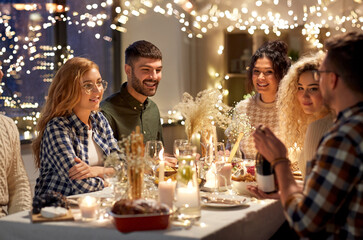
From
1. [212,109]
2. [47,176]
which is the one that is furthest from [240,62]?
[47,176]

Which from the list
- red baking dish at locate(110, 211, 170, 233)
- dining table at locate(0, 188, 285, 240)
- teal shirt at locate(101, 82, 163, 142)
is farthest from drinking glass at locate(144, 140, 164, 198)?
teal shirt at locate(101, 82, 163, 142)

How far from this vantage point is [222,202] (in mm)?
2395

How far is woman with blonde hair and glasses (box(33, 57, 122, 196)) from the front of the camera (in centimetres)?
286

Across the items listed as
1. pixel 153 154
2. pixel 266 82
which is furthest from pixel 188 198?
pixel 266 82

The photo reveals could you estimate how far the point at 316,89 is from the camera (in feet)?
10.6

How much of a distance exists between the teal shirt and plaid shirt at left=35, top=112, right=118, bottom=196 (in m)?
0.94

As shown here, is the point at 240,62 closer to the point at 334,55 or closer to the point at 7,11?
the point at 7,11

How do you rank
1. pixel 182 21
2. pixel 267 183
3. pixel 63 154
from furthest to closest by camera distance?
1. pixel 182 21
2. pixel 63 154
3. pixel 267 183

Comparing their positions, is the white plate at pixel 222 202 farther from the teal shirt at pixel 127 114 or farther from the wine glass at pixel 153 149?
the teal shirt at pixel 127 114

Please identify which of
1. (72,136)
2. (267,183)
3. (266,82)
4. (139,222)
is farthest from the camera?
(266,82)

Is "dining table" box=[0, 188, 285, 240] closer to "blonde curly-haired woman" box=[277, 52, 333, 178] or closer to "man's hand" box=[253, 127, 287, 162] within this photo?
"man's hand" box=[253, 127, 287, 162]

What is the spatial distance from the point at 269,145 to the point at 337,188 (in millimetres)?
381

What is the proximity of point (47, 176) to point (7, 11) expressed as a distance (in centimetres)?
218

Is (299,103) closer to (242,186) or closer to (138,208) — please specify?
(242,186)
